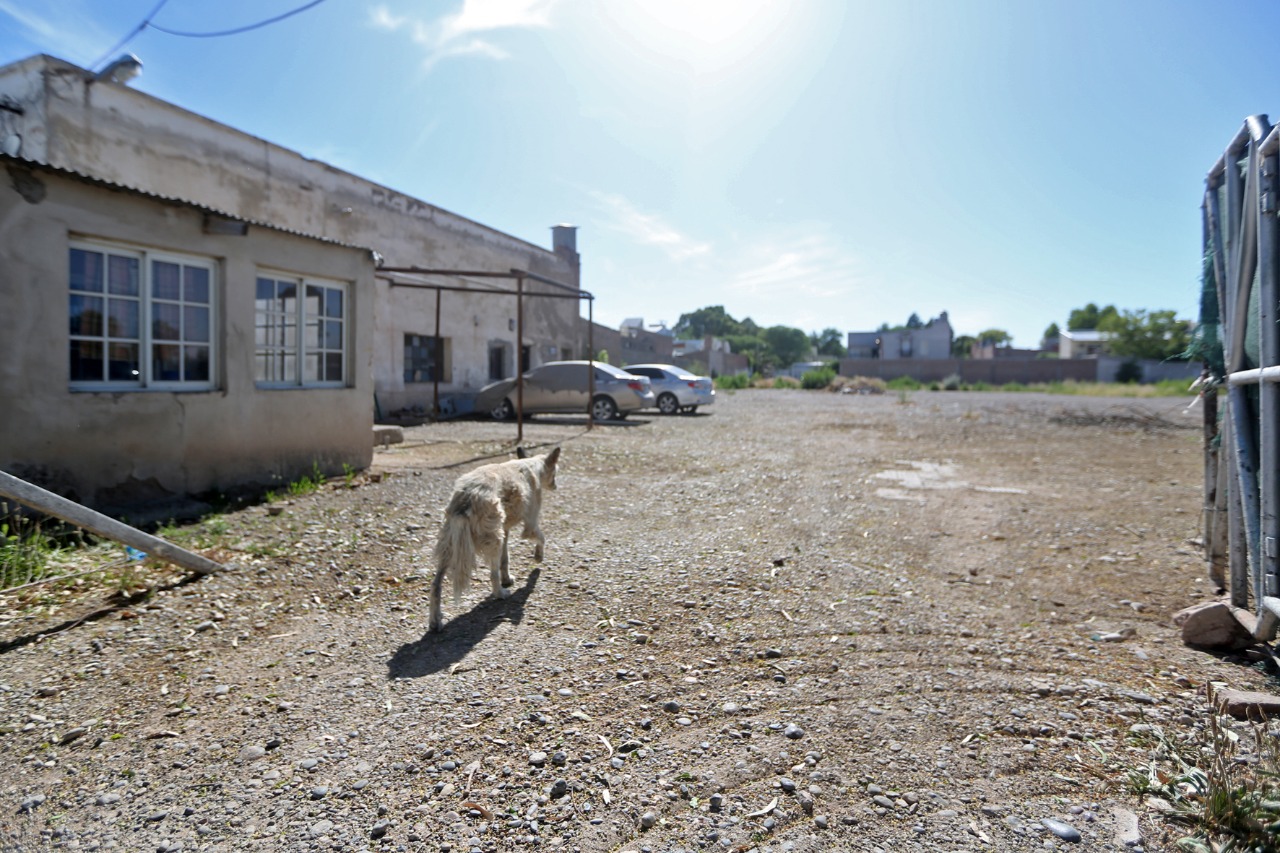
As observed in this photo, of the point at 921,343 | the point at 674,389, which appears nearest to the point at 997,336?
the point at 921,343

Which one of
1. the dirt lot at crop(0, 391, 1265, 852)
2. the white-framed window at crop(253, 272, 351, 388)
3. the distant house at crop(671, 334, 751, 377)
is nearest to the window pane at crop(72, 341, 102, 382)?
the white-framed window at crop(253, 272, 351, 388)

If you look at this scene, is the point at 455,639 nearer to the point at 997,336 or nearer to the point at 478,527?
the point at 478,527

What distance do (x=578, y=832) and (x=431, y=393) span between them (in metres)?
17.4

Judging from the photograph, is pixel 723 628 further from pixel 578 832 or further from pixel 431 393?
pixel 431 393

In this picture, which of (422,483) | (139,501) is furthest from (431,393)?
(139,501)

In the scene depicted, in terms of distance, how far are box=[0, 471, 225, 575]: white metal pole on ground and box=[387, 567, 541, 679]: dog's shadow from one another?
2.03 metres

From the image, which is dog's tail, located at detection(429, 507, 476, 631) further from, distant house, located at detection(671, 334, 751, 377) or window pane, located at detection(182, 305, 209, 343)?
distant house, located at detection(671, 334, 751, 377)

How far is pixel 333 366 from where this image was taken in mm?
9180

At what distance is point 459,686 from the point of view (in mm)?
3602

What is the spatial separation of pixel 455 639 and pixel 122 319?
5.15m

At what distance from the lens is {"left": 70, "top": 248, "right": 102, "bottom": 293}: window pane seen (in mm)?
6362

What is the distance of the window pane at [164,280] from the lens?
7.01 metres

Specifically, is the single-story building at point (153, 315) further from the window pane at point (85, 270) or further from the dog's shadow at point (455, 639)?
the dog's shadow at point (455, 639)

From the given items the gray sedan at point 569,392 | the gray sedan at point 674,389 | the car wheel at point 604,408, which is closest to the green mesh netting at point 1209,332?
the gray sedan at point 569,392
